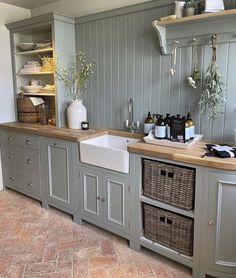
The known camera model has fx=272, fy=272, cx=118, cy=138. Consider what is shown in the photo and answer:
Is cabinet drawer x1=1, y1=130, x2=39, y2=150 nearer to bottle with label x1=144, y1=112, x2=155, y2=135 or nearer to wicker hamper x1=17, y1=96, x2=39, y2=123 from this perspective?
wicker hamper x1=17, y1=96, x2=39, y2=123

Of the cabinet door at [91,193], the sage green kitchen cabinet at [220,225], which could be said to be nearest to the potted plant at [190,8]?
the sage green kitchen cabinet at [220,225]

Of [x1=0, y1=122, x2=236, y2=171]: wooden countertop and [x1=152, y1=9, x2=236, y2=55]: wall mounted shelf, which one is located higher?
[x1=152, y1=9, x2=236, y2=55]: wall mounted shelf

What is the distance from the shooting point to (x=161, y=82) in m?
2.51

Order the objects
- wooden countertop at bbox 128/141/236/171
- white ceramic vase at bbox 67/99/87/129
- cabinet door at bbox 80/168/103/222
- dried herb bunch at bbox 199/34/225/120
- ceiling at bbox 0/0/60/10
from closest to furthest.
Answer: wooden countertop at bbox 128/141/236/171 → dried herb bunch at bbox 199/34/225/120 → cabinet door at bbox 80/168/103/222 → white ceramic vase at bbox 67/99/87/129 → ceiling at bbox 0/0/60/10

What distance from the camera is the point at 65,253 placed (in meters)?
2.30

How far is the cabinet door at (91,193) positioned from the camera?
249 cm

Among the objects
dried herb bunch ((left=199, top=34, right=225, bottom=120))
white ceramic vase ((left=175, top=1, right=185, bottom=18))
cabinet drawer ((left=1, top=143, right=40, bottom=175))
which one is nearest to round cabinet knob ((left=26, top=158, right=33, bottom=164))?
cabinet drawer ((left=1, top=143, right=40, bottom=175))

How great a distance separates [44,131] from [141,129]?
1.01 m

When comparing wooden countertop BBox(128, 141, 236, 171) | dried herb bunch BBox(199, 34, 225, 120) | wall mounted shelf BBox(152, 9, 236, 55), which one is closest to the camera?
wooden countertop BBox(128, 141, 236, 171)

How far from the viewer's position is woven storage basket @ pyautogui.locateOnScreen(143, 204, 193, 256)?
2027 mm

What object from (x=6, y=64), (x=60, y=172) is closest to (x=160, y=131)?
(x=60, y=172)

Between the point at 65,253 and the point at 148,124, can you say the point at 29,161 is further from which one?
the point at 148,124

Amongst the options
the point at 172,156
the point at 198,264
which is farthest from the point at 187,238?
the point at 172,156

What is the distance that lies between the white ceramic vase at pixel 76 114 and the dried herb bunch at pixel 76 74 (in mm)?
154
